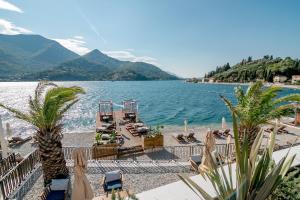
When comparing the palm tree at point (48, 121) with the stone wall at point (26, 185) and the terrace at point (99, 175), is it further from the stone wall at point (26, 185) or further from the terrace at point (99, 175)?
the terrace at point (99, 175)

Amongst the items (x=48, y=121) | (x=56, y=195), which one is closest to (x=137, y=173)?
(x=56, y=195)

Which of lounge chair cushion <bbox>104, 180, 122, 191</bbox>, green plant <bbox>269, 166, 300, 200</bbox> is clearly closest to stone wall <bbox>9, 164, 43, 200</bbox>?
lounge chair cushion <bbox>104, 180, 122, 191</bbox>

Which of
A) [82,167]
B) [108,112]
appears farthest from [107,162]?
[108,112]

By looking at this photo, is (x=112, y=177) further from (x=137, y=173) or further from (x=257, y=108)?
(x=257, y=108)

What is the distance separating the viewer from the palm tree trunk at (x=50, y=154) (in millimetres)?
9164

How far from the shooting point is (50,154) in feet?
30.5

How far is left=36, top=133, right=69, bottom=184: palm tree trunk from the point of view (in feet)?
30.1

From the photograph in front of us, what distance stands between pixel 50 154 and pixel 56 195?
183 centimetres

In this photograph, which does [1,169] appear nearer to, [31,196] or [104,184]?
→ [31,196]

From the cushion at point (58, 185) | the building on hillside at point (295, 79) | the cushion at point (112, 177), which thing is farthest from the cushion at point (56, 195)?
the building on hillside at point (295, 79)

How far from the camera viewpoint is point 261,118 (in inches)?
367

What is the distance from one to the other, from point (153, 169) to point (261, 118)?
5.34m

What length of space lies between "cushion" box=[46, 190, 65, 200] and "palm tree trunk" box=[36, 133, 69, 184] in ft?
3.61

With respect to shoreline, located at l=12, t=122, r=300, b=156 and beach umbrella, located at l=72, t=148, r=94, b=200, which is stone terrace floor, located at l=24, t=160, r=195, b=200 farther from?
shoreline, located at l=12, t=122, r=300, b=156
